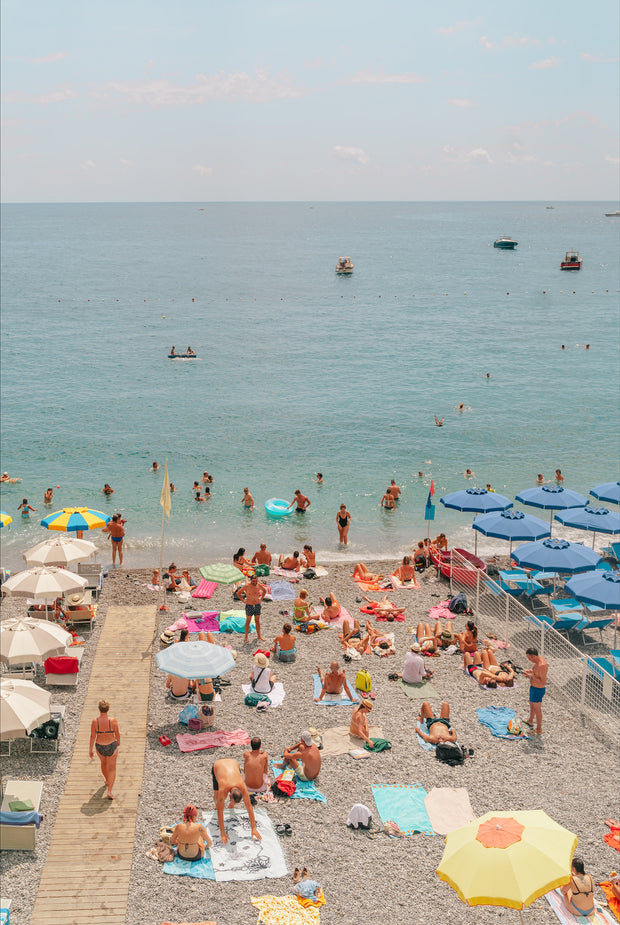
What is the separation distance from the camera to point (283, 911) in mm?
10602

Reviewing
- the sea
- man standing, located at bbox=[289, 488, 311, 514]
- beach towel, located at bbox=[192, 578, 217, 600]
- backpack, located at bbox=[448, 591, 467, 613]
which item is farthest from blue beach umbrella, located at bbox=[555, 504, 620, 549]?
man standing, located at bbox=[289, 488, 311, 514]

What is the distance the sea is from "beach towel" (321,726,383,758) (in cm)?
1239

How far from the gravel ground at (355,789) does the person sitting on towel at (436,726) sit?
0.29 metres

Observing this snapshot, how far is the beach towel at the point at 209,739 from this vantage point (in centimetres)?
1424

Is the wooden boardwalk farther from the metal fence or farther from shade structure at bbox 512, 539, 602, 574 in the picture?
shade structure at bbox 512, 539, 602, 574

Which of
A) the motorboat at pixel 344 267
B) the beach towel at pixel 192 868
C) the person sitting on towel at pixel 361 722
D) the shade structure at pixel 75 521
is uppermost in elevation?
the motorboat at pixel 344 267

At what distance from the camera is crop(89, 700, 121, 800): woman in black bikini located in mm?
12688

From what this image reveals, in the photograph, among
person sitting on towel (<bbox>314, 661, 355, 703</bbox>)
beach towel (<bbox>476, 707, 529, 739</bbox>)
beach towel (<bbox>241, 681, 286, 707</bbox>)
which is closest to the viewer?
beach towel (<bbox>476, 707, 529, 739</bbox>)

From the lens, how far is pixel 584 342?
6938cm

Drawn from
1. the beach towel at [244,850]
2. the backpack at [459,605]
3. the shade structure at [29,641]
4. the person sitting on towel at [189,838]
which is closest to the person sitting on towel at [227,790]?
the beach towel at [244,850]

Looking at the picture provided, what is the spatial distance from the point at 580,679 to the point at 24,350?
192 feet

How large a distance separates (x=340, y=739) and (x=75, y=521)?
10702mm

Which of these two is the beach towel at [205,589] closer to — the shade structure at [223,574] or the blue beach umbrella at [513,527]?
the shade structure at [223,574]

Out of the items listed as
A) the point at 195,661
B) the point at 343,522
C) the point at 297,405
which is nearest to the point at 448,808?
the point at 195,661
